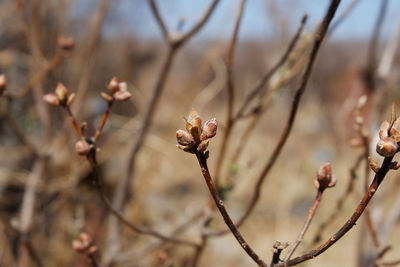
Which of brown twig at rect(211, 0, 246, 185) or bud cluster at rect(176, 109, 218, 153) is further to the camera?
brown twig at rect(211, 0, 246, 185)

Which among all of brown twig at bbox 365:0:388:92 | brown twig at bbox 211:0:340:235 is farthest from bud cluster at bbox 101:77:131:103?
brown twig at bbox 365:0:388:92

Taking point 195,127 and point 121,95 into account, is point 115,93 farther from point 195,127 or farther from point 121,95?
point 195,127

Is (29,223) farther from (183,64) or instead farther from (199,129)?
(183,64)

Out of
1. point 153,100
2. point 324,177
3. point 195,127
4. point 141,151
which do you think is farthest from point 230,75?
point 141,151

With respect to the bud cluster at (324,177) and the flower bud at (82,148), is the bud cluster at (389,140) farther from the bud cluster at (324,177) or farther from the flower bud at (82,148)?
the flower bud at (82,148)

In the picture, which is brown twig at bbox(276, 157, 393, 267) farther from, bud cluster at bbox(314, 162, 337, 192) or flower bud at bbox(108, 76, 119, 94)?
flower bud at bbox(108, 76, 119, 94)

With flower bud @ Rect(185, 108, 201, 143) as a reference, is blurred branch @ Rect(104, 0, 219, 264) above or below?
above
